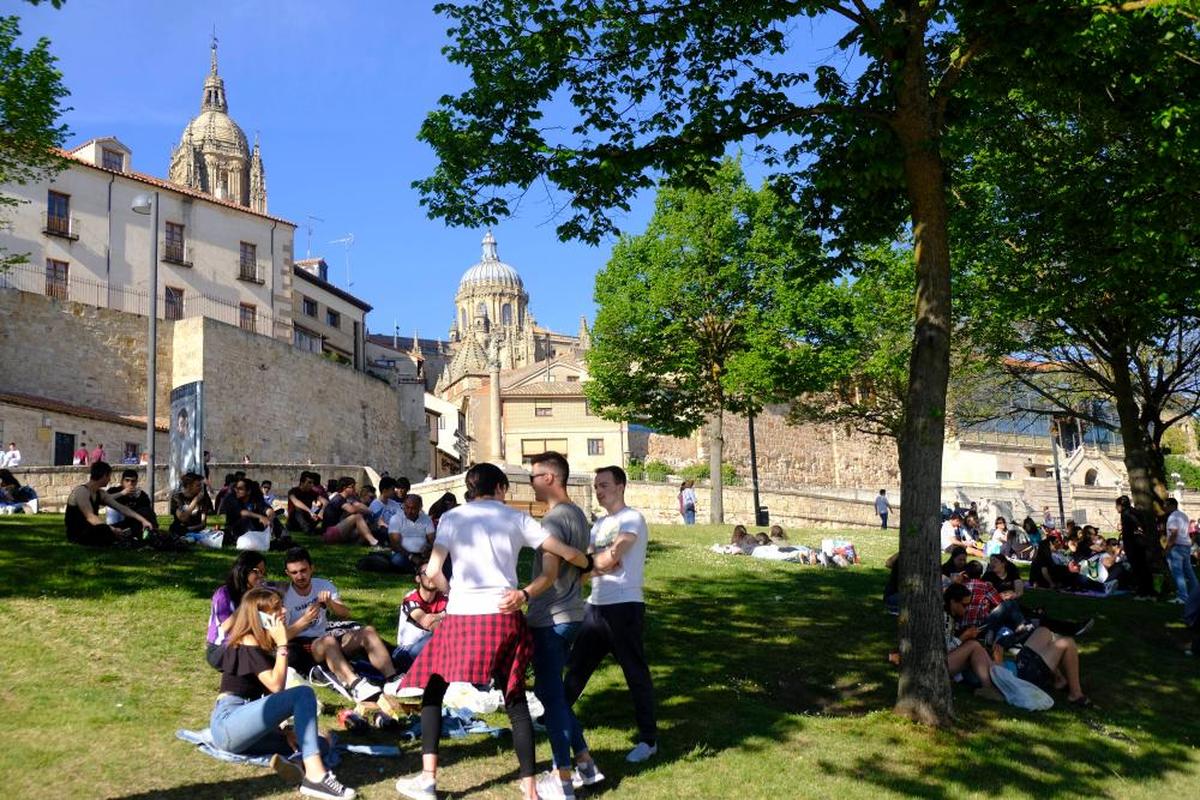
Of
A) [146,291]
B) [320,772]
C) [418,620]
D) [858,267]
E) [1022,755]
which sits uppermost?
[146,291]

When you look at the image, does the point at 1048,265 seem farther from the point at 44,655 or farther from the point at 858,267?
the point at 44,655

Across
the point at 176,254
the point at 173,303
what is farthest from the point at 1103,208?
the point at 176,254

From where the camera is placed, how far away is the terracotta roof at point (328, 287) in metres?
53.6

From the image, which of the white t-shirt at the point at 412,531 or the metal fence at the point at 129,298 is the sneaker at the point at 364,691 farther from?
the metal fence at the point at 129,298

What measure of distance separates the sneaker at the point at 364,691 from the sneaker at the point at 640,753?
1910 mm

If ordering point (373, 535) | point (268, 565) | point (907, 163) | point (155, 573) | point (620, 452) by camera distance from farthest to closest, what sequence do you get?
point (620, 452), point (373, 535), point (268, 565), point (155, 573), point (907, 163)

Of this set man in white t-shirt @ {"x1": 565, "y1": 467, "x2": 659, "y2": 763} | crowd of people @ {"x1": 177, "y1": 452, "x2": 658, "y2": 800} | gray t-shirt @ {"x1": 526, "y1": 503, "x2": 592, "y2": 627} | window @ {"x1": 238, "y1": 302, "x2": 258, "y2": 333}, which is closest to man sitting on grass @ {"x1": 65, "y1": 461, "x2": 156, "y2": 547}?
crowd of people @ {"x1": 177, "y1": 452, "x2": 658, "y2": 800}

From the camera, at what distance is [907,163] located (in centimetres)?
903

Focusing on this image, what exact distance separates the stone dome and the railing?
277ft

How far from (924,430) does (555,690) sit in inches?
161

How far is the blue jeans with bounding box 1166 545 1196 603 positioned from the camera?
1445 centimetres

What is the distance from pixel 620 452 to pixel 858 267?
5075 cm

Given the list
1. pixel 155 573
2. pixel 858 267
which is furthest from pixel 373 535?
pixel 858 267

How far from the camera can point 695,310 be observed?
34844 millimetres
